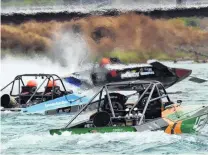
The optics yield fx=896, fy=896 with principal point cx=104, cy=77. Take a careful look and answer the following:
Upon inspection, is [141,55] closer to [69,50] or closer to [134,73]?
[69,50]

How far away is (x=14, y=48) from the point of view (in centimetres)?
2550

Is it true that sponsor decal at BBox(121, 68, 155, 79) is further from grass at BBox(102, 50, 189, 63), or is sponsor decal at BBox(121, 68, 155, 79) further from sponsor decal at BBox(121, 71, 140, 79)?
grass at BBox(102, 50, 189, 63)

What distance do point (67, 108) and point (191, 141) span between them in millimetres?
4819

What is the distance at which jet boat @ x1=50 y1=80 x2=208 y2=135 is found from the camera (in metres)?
12.3

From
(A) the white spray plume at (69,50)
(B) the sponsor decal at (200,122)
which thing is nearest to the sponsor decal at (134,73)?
(A) the white spray plume at (69,50)

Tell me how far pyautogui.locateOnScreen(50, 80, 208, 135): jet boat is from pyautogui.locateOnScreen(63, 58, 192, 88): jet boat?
233 inches

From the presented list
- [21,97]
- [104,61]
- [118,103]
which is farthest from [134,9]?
[118,103]

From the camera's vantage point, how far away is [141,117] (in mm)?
12367

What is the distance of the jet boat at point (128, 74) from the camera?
19.5 m

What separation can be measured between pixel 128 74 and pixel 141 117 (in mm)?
7409

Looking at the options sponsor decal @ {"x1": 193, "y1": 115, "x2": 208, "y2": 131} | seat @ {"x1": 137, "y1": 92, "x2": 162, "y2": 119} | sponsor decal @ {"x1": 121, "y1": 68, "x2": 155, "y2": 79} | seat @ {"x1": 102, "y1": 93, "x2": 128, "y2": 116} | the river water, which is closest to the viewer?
the river water

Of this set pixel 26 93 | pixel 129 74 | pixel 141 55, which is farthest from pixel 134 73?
pixel 141 55

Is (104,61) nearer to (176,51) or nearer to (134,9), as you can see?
(134,9)

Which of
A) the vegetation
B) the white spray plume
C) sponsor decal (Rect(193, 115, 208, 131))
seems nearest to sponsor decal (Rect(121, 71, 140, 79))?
the vegetation
